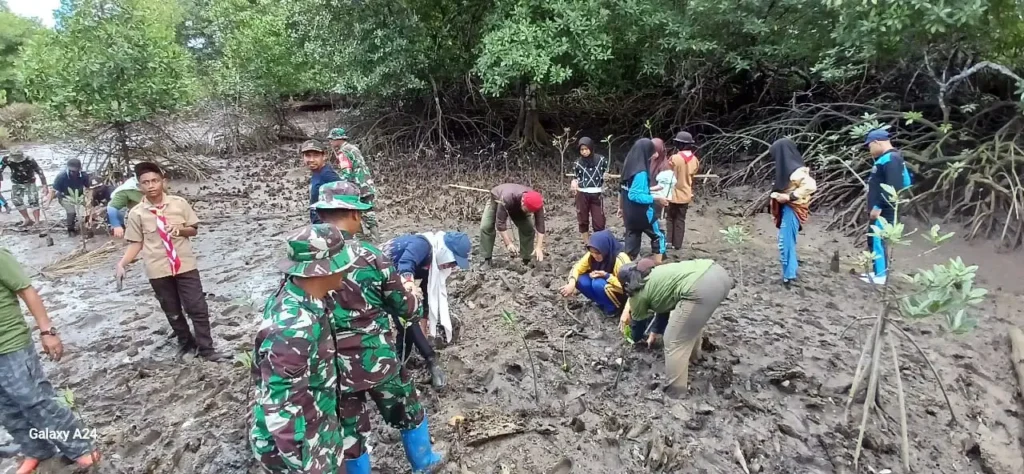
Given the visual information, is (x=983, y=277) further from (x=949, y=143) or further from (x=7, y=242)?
(x=7, y=242)

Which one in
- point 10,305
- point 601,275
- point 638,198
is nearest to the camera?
point 10,305

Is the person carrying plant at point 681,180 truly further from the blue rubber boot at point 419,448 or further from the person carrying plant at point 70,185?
the person carrying plant at point 70,185

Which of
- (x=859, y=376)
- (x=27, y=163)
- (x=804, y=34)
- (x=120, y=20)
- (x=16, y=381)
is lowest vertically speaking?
(x=859, y=376)

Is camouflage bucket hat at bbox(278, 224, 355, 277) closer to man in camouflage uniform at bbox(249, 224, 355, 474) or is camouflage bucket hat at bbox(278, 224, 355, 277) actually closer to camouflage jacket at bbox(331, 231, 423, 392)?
man in camouflage uniform at bbox(249, 224, 355, 474)

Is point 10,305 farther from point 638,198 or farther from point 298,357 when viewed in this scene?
point 638,198

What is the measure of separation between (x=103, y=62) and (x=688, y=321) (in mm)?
9166

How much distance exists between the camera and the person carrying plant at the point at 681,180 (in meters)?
5.63

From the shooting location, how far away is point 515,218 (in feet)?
17.6

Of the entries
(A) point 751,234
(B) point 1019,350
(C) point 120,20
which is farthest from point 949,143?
(C) point 120,20

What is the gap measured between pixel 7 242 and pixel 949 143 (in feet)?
39.4

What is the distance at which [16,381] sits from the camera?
9.02 ft

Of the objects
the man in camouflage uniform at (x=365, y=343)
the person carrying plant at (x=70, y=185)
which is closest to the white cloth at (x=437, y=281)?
the man in camouflage uniform at (x=365, y=343)

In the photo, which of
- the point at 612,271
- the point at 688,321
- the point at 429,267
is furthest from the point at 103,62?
the point at 688,321

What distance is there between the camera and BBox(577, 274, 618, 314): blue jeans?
4363 mm
